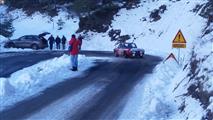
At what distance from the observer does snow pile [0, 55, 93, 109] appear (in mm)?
15367

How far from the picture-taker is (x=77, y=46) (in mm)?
24141

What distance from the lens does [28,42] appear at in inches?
2095

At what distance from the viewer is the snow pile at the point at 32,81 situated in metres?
15.4

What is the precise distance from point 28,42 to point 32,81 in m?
35.7

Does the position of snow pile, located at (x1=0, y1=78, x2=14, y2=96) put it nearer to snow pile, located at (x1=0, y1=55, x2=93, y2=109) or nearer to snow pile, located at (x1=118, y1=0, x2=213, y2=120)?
snow pile, located at (x1=0, y1=55, x2=93, y2=109)

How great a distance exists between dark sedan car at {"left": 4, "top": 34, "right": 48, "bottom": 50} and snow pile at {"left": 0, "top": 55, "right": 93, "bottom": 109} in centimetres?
2723

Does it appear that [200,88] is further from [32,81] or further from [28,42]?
[28,42]

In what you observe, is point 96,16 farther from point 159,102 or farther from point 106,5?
point 159,102

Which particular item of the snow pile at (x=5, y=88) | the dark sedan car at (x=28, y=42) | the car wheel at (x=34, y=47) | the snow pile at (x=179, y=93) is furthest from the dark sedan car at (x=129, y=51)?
the snow pile at (x=5, y=88)

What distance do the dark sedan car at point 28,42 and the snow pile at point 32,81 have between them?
27.2 metres

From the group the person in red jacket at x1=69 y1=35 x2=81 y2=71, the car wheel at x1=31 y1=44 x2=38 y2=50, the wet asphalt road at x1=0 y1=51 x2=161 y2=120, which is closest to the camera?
the wet asphalt road at x1=0 y1=51 x2=161 y2=120

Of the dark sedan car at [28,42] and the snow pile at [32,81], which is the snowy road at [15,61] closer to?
the snow pile at [32,81]

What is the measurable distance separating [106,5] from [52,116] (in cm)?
5176

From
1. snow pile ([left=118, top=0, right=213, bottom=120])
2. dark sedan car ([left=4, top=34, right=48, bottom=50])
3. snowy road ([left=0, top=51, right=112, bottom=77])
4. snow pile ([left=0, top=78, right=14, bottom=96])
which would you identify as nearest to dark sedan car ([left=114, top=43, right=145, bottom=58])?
snowy road ([left=0, top=51, right=112, bottom=77])
